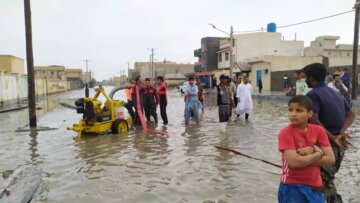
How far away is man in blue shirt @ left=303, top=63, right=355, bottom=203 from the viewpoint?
3473mm

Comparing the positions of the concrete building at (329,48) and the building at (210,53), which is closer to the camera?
the concrete building at (329,48)

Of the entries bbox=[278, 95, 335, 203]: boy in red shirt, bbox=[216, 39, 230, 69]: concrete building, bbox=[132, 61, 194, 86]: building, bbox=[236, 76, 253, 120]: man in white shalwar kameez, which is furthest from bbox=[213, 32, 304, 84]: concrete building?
bbox=[278, 95, 335, 203]: boy in red shirt

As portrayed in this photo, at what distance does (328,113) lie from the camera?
3.52m

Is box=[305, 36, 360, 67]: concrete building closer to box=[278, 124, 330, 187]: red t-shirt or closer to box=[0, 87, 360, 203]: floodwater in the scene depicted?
box=[0, 87, 360, 203]: floodwater

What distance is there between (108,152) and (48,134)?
3814mm

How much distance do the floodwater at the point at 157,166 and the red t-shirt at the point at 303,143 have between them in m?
1.75

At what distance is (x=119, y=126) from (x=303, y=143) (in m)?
7.81

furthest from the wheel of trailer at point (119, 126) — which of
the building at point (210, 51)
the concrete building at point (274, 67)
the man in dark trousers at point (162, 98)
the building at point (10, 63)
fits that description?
the building at point (210, 51)

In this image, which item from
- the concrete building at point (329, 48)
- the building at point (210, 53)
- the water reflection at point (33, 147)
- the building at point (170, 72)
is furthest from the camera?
the building at point (170, 72)

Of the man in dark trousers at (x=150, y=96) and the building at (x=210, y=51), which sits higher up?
the building at (x=210, y=51)

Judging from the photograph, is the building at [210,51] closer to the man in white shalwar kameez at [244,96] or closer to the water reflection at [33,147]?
the man in white shalwar kameez at [244,96]

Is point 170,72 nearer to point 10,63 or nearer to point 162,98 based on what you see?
point 10,63

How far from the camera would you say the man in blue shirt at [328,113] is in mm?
3473

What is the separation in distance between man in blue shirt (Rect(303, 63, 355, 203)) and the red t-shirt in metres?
0.54
